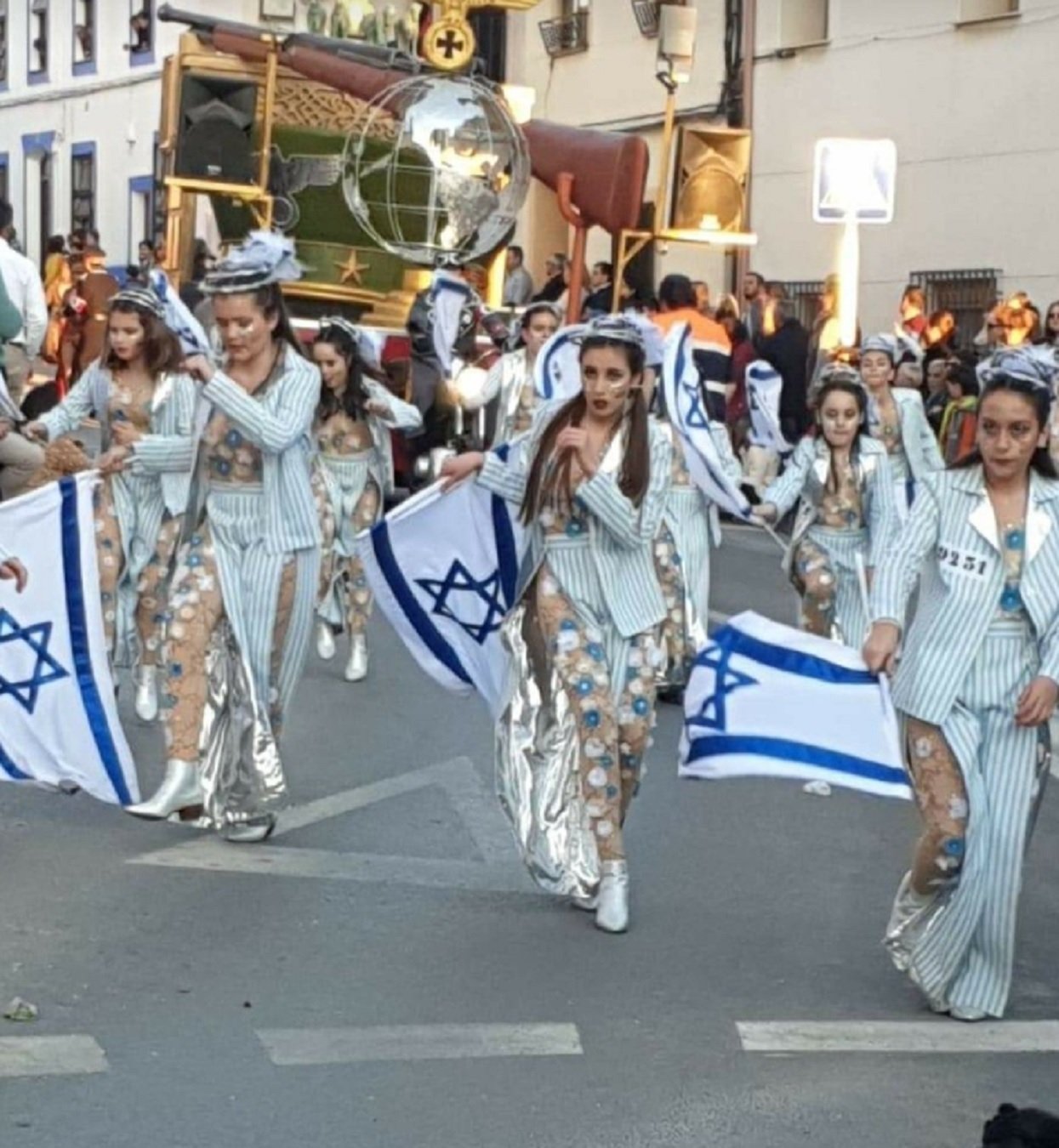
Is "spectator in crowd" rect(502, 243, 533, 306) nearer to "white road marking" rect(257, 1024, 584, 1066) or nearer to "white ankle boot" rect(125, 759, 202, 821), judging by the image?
"white ankle boot" rect(125, 759, 202, 821)

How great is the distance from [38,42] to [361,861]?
45.4m

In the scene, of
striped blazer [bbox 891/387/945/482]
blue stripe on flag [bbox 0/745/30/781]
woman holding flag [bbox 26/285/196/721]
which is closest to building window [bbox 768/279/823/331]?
striped blazer [bbox 891/387/945/482]

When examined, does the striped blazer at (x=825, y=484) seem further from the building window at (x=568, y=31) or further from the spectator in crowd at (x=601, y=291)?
the building window at (x=568, y=31)

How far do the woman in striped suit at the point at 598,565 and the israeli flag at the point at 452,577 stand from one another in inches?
20.1

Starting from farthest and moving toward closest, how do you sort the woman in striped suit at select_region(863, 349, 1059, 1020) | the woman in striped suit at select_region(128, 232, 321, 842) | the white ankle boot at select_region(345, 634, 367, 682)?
1. the white ankle boot at select_region(345, 634, 367, 682)
2. the woman in striped suit at select_region(128, 232, 321, 842)
3. the woman in striped suit at select_region(863, 349, 1059, 1020)

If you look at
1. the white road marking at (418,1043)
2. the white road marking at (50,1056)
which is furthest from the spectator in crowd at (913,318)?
the white road marking at (50,1056)

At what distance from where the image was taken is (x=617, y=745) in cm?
823

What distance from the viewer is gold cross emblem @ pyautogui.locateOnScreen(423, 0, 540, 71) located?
62.1 ft

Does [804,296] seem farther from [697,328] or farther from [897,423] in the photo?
[897,423]

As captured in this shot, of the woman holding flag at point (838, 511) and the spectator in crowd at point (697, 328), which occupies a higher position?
the spectator in crowd at point (697, 328)

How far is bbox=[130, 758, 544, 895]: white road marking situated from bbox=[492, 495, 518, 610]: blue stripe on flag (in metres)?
0.80

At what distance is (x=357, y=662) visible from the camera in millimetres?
13398

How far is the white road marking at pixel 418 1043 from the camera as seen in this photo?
653 centimetres

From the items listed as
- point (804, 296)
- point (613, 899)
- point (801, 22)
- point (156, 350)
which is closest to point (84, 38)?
point (801, 22)
